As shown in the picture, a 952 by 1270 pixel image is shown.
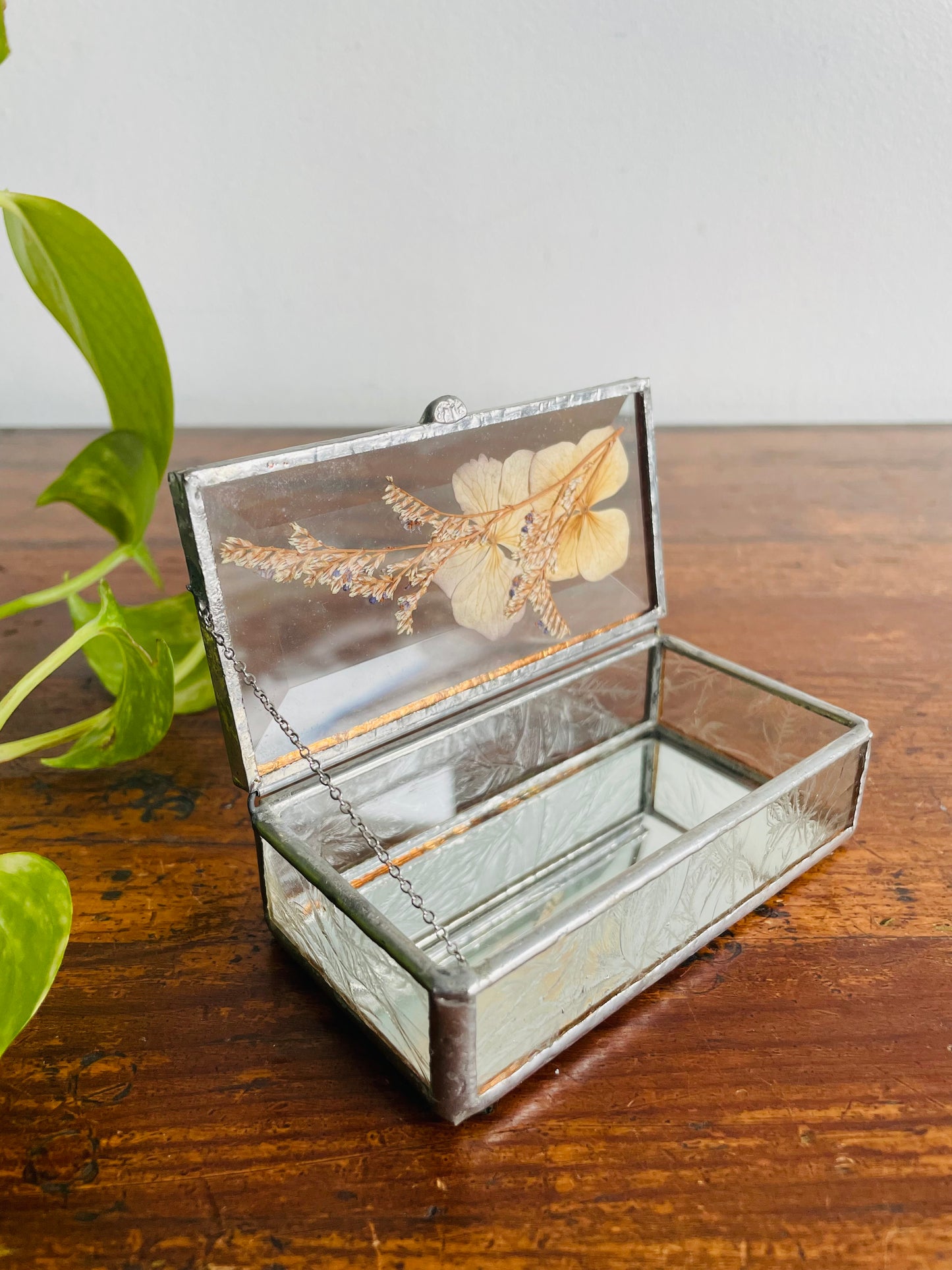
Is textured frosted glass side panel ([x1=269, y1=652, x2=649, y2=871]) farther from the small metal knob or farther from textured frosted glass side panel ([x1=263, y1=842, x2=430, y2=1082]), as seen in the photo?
the small metal knob

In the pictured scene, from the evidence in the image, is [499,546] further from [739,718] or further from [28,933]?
[28,933]

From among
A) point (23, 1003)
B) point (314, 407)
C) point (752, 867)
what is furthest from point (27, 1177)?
point (314, 407)

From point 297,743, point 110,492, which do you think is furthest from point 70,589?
point 297,743

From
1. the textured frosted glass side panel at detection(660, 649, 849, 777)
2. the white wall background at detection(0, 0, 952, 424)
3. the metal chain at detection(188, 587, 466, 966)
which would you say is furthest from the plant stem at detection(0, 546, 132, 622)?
the white wall background at detection(0, 0, 952, 424)

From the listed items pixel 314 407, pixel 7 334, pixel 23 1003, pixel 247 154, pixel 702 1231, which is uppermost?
pixel 247 154

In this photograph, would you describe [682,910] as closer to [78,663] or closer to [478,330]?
[78,663]
